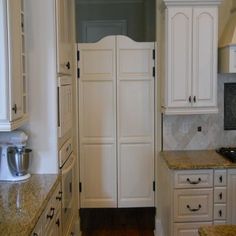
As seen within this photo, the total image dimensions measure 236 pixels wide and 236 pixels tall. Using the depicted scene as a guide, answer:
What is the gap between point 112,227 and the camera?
4066 millimetres

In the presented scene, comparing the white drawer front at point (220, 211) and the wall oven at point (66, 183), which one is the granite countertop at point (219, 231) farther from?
the white drawer front at point (220, 211)

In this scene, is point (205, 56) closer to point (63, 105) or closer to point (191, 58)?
point (191, 58)

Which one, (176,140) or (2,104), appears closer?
(2,104)

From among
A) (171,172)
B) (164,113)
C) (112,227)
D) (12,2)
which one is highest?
(12,2)

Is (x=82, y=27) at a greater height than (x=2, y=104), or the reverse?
(x=82, y=27)

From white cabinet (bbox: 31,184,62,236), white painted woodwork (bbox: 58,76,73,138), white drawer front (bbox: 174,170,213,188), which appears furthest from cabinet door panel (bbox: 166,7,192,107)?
white cabinet (bbox: 31,184,62,236)

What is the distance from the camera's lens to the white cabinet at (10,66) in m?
2.10

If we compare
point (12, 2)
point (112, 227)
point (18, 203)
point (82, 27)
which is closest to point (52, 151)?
point (18, 203)

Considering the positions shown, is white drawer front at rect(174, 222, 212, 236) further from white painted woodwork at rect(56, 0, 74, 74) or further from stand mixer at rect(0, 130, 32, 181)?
white painted woodwork at rect(56, 0, 74, 74)

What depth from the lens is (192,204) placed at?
3238mm

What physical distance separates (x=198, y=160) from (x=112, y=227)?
134cm

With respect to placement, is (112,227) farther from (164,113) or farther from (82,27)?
(82,27)

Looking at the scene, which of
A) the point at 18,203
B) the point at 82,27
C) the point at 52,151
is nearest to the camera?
the point at 18,203

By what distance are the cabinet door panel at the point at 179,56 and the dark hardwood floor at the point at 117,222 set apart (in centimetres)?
148
